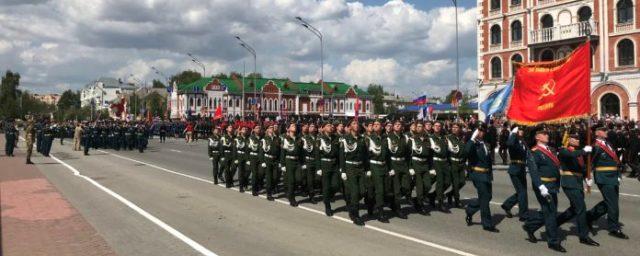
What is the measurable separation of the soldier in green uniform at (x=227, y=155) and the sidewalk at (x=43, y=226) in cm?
408

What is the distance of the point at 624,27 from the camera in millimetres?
33656

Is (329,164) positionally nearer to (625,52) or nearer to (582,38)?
(582,38)

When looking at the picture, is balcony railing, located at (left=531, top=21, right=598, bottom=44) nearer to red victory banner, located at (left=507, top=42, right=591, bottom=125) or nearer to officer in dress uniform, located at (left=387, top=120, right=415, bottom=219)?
red victory banner, located at (left=507, top=42, right=591, bottom=125)

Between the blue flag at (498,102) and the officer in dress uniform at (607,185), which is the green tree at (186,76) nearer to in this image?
the blue flag at (498,102)

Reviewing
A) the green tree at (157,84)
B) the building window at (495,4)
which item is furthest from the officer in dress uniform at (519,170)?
the green tree at (157,84)

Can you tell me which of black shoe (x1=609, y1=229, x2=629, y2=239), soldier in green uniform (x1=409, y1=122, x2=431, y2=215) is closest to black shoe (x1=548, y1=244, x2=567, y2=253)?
black shoe (x1=609, y1=229, x2=629, y2=239)

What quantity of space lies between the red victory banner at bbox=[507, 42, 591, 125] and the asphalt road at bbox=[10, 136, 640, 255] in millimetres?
1982

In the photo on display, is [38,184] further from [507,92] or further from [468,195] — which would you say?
[507,92]

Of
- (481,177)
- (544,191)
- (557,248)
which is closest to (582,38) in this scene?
(481,177)

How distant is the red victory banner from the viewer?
950cm

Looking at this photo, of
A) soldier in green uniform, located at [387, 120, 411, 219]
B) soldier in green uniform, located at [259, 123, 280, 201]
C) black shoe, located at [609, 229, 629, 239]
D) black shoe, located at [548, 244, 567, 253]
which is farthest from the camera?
soldier in green uniform, located at [259, 123, 280, 201]

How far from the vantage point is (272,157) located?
12.3 m

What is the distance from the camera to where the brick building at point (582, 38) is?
3350 centimetres

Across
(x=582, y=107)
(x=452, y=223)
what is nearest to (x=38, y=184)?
(x=452, y=223)
